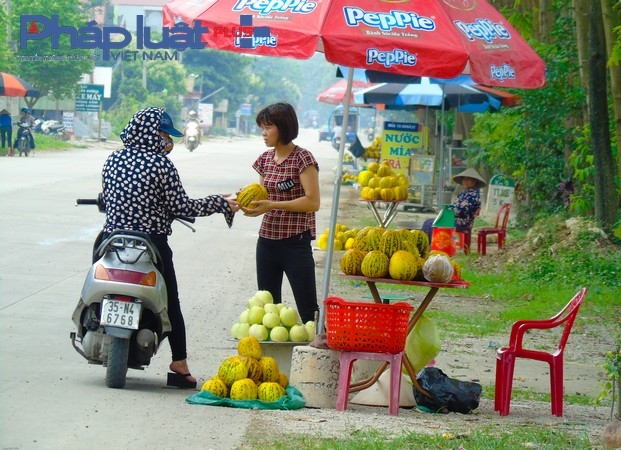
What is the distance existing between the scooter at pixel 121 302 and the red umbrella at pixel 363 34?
4.55 ft

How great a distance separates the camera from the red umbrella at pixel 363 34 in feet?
22.2

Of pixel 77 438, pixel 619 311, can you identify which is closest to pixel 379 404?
pixel 77 438

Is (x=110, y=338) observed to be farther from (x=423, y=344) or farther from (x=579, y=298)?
(x=579, y=298)

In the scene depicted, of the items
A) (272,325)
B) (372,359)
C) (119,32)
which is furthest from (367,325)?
(119,32)

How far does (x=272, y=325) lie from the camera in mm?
7629

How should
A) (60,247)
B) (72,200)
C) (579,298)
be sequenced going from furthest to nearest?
1. (72,200)
2. (60,247)
3. (579,298)

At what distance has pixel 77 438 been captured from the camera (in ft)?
19.1

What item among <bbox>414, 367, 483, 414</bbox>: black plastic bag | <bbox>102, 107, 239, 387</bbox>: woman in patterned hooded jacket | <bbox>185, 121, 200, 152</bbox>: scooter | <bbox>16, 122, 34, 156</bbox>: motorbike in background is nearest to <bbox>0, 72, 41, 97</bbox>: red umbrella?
<bbox>16, 122, 34, 156</bbox>: motorbike in background

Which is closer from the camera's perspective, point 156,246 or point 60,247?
point 156,246

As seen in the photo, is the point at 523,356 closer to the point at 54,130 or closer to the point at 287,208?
the point at 287,208

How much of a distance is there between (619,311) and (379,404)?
5.52 metres

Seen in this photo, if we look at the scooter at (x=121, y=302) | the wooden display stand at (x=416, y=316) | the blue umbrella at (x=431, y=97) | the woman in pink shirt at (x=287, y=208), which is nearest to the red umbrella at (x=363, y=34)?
the woman in pink shirt at (x=287, y=208)

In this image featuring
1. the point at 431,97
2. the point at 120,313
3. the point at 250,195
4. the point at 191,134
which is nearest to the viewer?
the point at 120,313

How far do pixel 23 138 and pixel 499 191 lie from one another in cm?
2380
